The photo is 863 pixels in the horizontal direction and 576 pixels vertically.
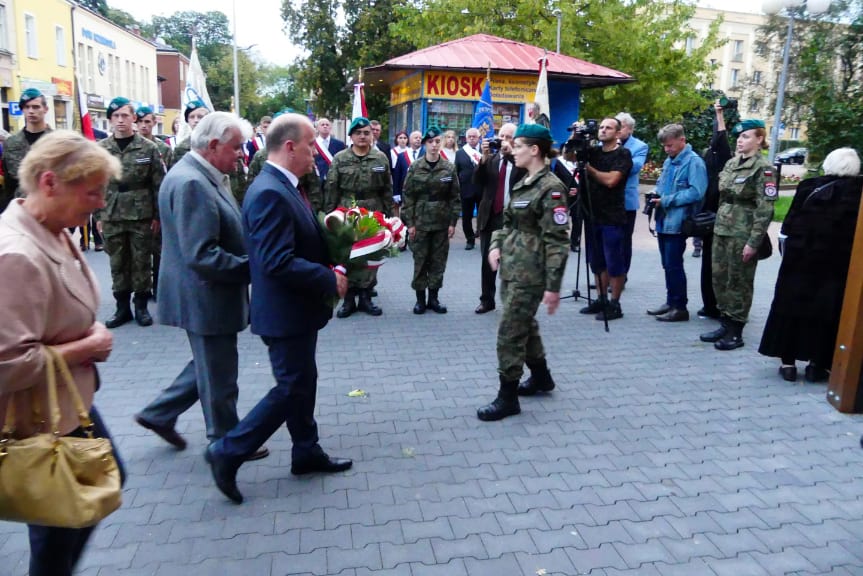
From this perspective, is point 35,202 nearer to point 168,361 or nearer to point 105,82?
point 168,361

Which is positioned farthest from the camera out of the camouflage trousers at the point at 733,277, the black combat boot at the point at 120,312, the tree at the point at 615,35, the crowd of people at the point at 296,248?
the tree at the point at 615,35

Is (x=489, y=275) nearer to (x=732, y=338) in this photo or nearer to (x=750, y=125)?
(x=732, y=338)

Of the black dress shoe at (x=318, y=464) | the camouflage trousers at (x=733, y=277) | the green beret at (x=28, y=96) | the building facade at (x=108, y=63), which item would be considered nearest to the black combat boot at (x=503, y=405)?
the black dress shoe at (x=318, y=464)

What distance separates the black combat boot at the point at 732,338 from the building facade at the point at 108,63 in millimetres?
36374

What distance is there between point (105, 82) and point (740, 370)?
4632 centimetres

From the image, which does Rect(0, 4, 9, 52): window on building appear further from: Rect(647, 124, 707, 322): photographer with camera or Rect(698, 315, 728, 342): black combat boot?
Rect(698, 315, 728, 342): black combat boot

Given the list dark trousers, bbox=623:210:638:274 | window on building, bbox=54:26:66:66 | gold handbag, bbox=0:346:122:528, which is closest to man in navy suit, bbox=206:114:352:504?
gold handbag, bbox=0:346:122:528

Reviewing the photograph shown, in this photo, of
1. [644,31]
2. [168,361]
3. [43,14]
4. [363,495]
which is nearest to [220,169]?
[363,495]

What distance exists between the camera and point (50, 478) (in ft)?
7.07

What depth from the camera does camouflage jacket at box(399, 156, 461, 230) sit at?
8078 millimetres

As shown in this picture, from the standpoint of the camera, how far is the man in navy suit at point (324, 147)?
1028 cm

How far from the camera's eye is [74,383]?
2383 millimetres

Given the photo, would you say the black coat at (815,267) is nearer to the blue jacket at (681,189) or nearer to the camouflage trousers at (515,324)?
the blue jacket at (681,189)

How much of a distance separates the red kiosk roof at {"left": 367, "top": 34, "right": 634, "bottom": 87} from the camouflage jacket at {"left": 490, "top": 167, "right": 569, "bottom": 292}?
11.0 meters
